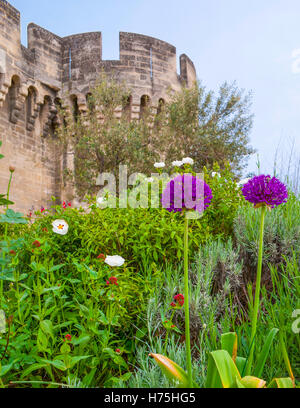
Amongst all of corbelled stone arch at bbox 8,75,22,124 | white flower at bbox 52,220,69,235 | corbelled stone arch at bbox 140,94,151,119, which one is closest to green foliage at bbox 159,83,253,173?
corbelled stone arch at bbox 140,94,151,119

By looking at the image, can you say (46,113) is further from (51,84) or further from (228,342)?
(228,342)

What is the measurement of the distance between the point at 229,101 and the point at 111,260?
11.6 metres

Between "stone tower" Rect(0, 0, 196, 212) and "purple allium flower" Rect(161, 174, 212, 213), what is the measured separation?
10.0m

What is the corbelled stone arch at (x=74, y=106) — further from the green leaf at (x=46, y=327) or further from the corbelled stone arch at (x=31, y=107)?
the green leaf at (x=46, y=327)

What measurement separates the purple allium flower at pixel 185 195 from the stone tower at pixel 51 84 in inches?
394

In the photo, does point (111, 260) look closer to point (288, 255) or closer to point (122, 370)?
point (122, 370)

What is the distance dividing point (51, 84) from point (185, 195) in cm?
1197

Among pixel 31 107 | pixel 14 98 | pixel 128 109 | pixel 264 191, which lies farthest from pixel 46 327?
pixel 128 109

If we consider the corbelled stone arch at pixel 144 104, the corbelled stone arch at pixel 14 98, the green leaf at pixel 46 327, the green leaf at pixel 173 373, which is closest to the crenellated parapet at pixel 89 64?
the corbelled stone arch at pixel 144 104

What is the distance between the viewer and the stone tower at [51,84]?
11.1m

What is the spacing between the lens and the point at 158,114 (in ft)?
41.5

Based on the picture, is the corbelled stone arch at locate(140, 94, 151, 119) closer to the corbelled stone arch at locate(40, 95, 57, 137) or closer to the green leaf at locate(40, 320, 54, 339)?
the corbelled stone arch at locate(40, 95, 57, 137)

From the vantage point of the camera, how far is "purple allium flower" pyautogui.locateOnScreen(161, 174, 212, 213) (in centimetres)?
154

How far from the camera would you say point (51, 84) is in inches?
484
